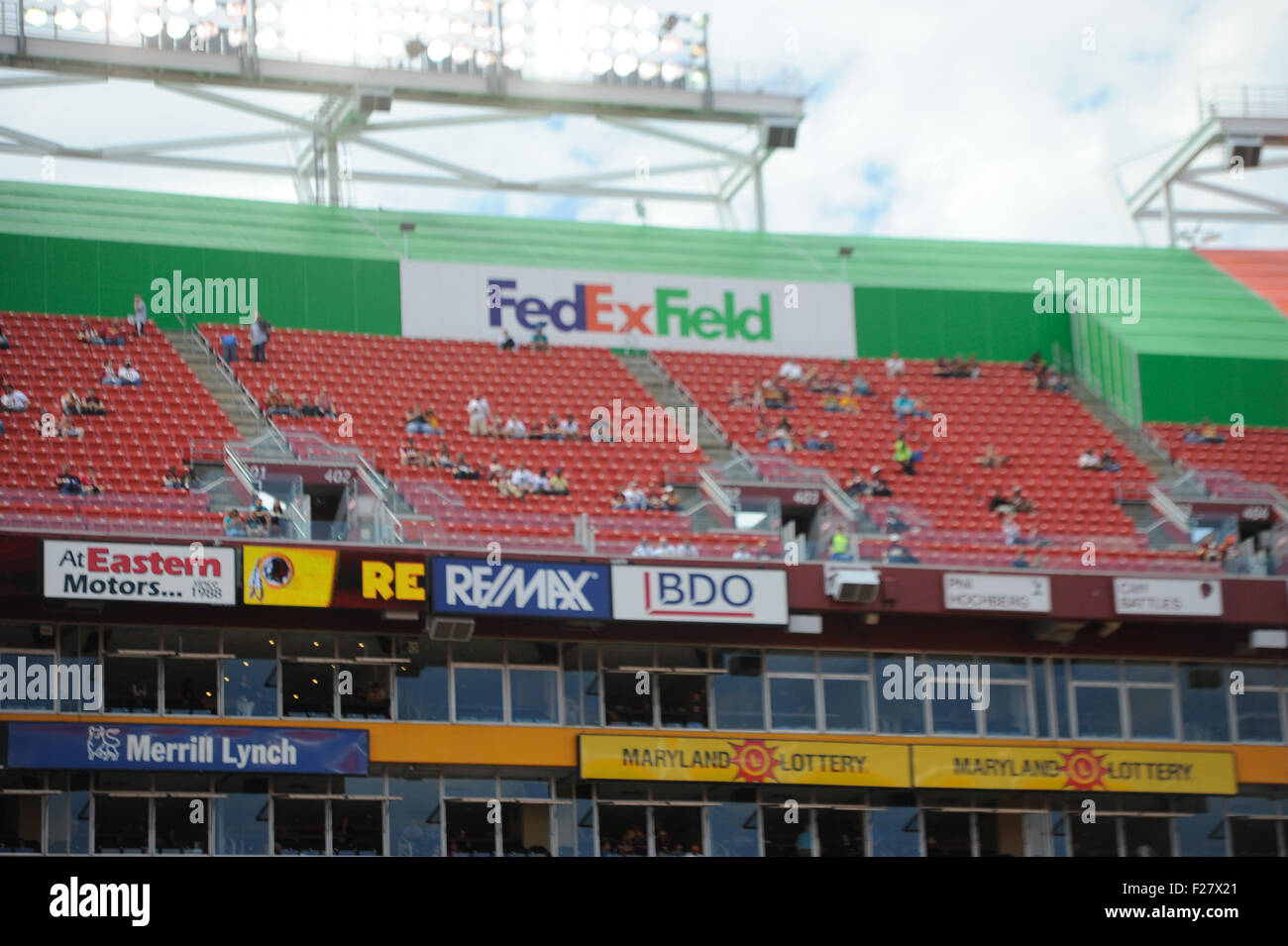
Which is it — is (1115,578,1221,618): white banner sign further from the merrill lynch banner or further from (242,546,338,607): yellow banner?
(242,546,338,607): yellow banner

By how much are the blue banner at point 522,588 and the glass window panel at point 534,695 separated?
1.47 m

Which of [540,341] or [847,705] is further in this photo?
[540,341]

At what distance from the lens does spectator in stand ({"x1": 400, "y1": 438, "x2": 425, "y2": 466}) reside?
3562 cm

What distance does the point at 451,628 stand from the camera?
31.5 metres

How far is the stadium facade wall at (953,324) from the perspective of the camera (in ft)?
143

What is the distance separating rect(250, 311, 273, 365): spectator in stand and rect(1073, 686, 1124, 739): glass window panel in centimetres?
1562

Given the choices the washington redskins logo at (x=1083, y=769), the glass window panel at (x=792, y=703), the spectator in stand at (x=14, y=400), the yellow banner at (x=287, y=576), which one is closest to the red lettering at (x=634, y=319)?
the glass window panel at (x=792, y=703)

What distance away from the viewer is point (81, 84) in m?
42.7

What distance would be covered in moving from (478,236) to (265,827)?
16146mm

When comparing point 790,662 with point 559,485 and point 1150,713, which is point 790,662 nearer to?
point 559,485

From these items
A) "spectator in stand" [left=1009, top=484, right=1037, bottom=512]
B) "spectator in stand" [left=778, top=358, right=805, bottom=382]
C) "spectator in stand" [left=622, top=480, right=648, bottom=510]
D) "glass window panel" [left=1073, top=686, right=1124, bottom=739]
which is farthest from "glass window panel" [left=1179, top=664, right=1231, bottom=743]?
"spectator in stand" [left=778, top=358, right=805, bottom=382]

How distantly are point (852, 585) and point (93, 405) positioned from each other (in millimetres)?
13155

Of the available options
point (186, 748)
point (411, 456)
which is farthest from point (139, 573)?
point (411, 456)
